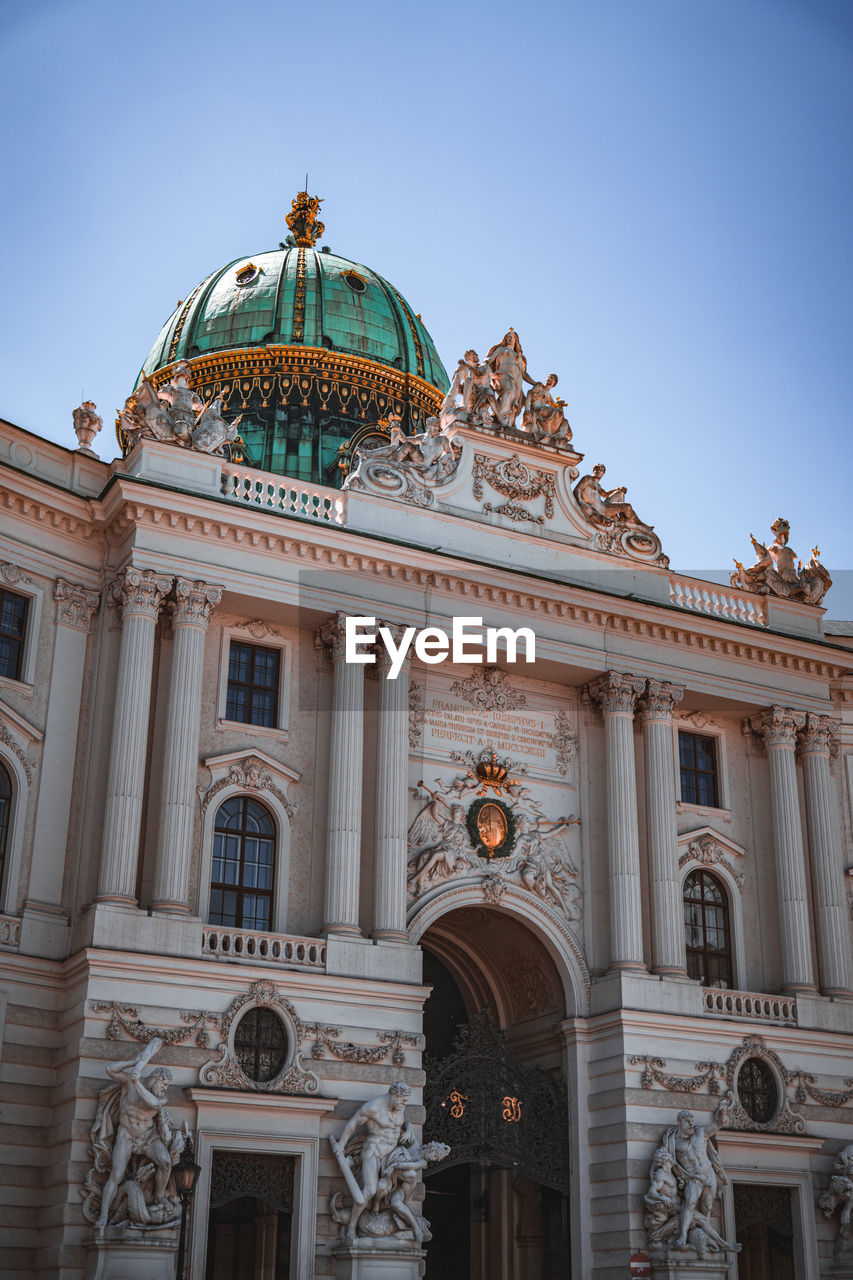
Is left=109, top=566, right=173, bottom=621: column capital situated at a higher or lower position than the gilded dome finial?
lower

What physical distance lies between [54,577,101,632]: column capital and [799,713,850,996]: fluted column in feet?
51.7

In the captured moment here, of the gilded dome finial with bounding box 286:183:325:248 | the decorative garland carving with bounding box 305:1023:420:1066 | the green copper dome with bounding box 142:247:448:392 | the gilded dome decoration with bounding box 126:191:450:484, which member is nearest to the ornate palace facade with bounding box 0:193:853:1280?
the decorative garland carving with bounding box 305:1023:420:1066

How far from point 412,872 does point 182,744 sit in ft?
17.6

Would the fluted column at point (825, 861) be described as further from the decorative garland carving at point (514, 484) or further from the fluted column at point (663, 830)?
the decorative garland carving at point (514, 484)

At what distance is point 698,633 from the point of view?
32625 mm

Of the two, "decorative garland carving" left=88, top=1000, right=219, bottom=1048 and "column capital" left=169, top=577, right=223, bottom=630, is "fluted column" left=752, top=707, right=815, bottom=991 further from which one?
"column capital" left=169, top=577, right=223, bottom=630

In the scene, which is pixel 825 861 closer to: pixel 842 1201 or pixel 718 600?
pixel 718 600

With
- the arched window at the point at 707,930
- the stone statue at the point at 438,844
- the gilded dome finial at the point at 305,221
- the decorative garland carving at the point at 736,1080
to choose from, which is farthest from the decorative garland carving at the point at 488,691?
the gilded dome finial at the point at 305,221

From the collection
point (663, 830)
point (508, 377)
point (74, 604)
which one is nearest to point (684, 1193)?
point (663, 830)

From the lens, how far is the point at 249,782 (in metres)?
27.9

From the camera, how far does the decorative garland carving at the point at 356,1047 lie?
2581cm

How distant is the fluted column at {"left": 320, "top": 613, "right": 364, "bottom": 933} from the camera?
2716 cm

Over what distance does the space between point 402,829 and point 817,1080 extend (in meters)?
9.93

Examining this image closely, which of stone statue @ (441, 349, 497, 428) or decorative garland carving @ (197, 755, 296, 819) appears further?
stone statue @ (441, 349, 497, 428)
